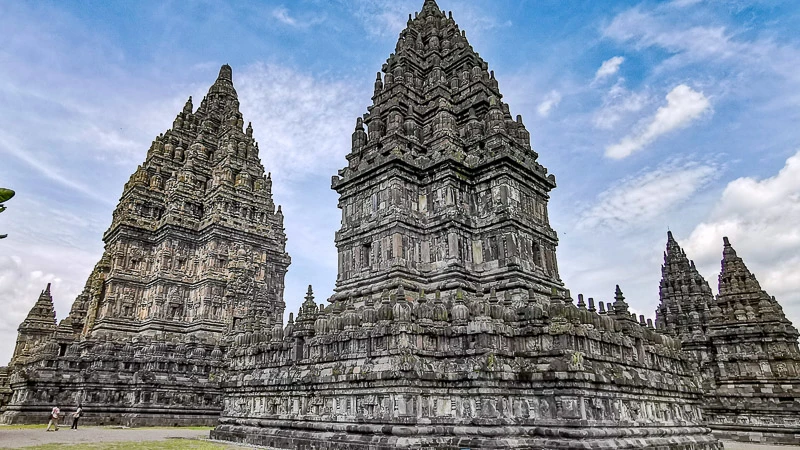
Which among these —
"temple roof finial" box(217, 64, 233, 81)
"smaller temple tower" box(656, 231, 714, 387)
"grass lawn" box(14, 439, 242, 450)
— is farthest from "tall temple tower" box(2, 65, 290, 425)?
"smaller temple tower" box(656, 231, 714, 387)

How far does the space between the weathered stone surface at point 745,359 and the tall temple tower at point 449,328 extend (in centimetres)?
923

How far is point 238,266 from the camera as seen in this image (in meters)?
40.2

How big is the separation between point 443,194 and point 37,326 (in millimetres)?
42476

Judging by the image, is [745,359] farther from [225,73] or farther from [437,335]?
[225,73]

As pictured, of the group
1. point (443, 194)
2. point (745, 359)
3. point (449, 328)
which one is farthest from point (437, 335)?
point (745, 359)

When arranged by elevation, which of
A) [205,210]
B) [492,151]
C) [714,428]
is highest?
[205,210]

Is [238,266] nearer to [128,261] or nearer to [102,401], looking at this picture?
[128,261]

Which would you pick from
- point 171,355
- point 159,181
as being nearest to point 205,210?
point 159,181

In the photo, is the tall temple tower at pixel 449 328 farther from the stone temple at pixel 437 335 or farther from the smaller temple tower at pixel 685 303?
the smaller temple tower at pixel 685 303

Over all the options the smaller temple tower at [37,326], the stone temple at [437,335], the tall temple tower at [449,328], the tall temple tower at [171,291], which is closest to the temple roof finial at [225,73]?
the tall temple tower at [171,291]

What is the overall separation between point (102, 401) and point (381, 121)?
2383 centimetres

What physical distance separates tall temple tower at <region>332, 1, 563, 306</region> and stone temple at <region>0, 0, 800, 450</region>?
89mm

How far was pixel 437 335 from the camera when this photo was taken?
15305 mm

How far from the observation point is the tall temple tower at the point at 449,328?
14.0m
